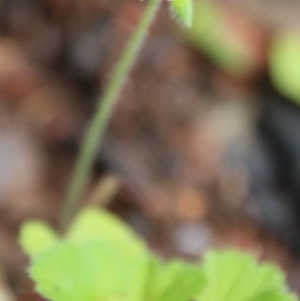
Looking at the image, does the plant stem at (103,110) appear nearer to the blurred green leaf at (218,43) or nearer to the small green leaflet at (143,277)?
the small green leaflet at (143,277)

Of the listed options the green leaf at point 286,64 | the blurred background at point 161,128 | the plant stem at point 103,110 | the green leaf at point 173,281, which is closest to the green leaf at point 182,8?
the plant stem at point 103,110

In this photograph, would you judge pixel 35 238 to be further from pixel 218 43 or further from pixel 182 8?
pixel 218 43

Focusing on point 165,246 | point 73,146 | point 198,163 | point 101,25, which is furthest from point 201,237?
point 101,25

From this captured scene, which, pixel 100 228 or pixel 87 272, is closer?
pixel 87 272

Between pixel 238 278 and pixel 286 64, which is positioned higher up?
pixel 286 64

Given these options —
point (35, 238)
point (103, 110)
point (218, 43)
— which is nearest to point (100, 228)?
point (35, 238)

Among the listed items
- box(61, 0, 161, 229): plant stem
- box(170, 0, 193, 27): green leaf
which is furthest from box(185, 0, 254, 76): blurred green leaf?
box(170, 0, 193, 27): green leaf

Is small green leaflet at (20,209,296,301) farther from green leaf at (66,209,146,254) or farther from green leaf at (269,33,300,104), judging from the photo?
green leaf at (269,33,300,104)
